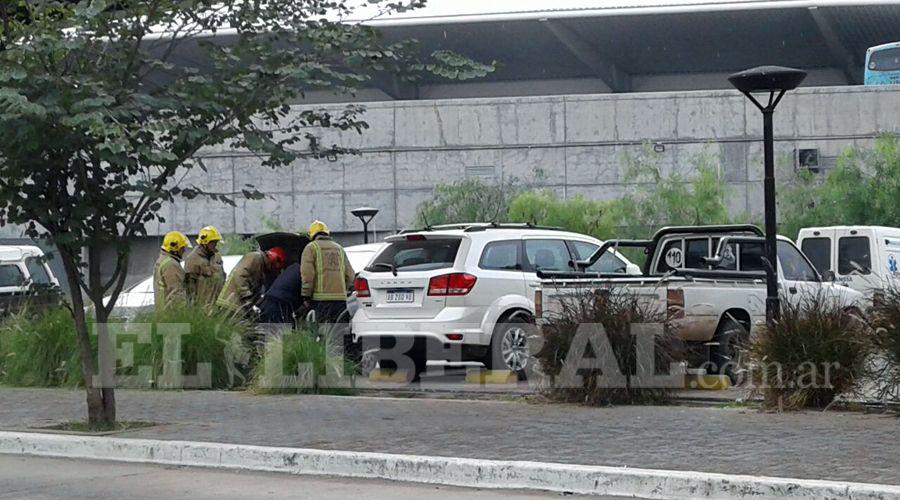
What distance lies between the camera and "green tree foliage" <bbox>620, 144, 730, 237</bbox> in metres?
38.3

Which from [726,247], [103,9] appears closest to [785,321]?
[726,247]

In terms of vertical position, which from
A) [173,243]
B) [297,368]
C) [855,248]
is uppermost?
[173,243]

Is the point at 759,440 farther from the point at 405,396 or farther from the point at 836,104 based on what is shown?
the point at 836,104

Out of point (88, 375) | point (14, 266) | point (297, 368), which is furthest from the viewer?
point (14, 266)

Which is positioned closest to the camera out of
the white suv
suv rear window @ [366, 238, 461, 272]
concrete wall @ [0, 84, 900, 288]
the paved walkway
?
the paved walkway

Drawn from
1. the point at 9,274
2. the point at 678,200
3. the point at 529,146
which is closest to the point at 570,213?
the point at 678,200

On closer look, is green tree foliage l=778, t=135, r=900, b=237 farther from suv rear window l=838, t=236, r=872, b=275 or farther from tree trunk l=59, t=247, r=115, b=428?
tree trunk l=59, t=247, r=115, b=428

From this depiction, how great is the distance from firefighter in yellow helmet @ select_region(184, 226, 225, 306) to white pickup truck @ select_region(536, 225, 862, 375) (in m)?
4.65

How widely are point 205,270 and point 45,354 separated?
2.23 metres

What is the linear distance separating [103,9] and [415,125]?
3262cm

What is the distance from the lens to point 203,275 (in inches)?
704

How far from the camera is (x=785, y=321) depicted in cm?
1234

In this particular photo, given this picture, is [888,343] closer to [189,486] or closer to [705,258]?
[705,258]

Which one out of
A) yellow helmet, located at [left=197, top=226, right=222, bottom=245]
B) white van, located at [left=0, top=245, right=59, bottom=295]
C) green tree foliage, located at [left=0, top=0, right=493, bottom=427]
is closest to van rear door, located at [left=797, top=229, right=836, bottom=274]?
yellow helmet, located at [left=197, top=226, right=222, bottom=245]
